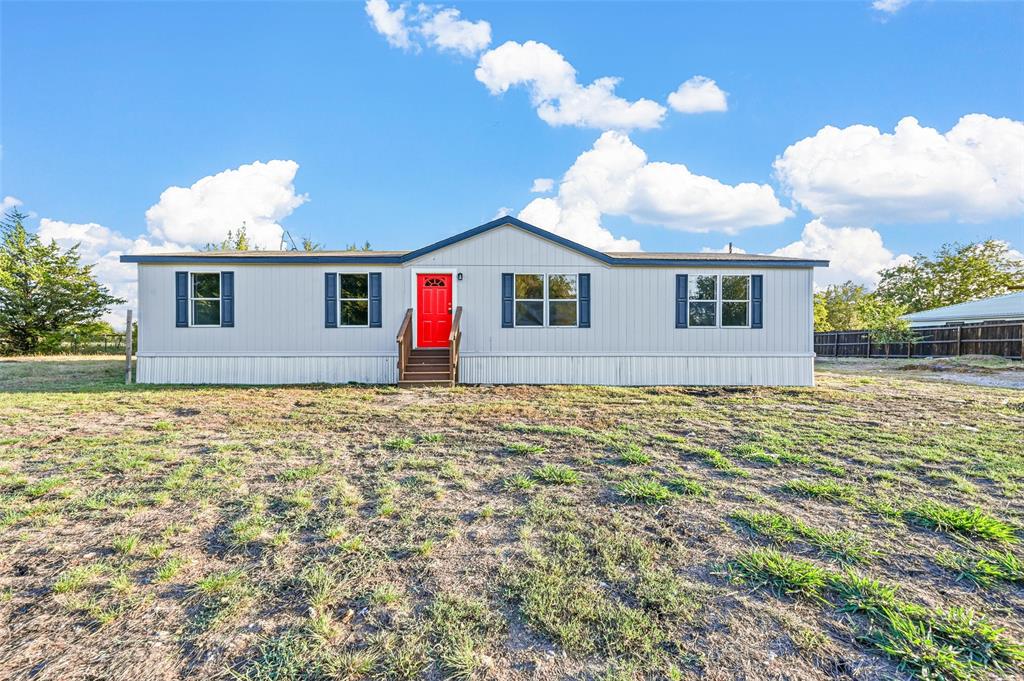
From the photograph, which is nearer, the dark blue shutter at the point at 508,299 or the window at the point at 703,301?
the dark blue shutter at the point at 508,299

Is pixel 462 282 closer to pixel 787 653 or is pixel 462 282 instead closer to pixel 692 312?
pixel 692 312

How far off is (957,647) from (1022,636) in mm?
361

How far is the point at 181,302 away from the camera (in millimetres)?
10555

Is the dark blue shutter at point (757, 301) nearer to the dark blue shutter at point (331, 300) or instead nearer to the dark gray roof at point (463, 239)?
the dark gray roof at point (463, 239)

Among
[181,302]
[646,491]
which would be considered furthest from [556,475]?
[181,302]

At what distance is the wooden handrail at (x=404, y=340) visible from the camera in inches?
388

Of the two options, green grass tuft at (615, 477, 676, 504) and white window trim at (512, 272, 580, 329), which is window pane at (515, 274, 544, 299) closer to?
white window trim at (512, 272, 580, 329)

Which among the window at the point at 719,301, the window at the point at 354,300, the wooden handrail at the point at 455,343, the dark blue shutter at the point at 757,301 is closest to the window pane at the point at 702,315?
the window at the point at 719,301

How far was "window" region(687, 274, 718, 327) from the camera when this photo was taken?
10.7 metres

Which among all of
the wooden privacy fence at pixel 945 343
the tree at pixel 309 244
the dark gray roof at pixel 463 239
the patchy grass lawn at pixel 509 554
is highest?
the tree at pixel 309 244

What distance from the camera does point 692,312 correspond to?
35.3 feet

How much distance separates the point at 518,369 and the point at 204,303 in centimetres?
746

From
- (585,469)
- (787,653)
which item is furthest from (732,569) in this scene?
(585,469)

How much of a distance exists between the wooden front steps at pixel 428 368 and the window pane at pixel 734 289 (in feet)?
21.6
